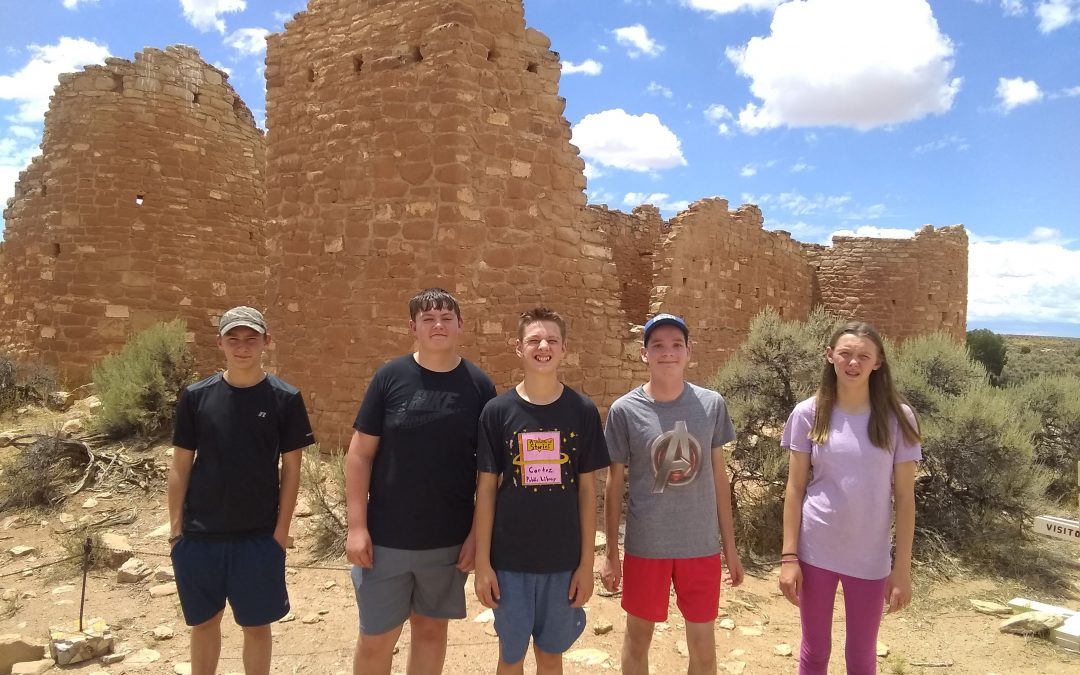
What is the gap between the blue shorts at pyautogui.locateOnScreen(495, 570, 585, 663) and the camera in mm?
2717

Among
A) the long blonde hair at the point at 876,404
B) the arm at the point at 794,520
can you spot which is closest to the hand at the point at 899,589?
the arm at the point at 794,520

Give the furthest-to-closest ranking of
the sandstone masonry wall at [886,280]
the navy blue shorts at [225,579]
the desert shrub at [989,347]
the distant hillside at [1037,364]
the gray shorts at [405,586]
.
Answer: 1. the desert shrub at [989,347]
2. the sandstone masonry wall at [886,280]
3. the distant hillside at [1037,364]
4. the navy blue shorts at [225,579]
5. the gray shorts at [405,586]

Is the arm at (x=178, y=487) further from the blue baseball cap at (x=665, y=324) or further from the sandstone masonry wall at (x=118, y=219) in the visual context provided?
the sandstone masonry wall at (x=118, y=219)

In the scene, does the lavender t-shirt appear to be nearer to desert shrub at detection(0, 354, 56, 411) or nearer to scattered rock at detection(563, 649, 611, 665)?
scattered rock at detection(563, 649, 611, 665)

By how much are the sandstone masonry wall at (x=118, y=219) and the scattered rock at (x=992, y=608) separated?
1039 centimetres

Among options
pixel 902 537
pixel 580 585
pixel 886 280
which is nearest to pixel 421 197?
pixel 580 585

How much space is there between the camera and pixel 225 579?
300 centimetres

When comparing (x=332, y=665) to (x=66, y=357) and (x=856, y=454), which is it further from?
(x=66, y=357)

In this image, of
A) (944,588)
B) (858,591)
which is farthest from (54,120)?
(944,588)

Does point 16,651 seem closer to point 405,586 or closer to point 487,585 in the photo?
point 405,586

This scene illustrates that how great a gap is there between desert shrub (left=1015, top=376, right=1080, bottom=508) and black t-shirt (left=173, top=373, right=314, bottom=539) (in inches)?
311

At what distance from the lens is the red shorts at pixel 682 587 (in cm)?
297

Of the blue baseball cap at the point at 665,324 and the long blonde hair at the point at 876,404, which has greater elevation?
the blue baseball cap at the point at 665,324

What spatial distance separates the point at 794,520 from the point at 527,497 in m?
1.25
